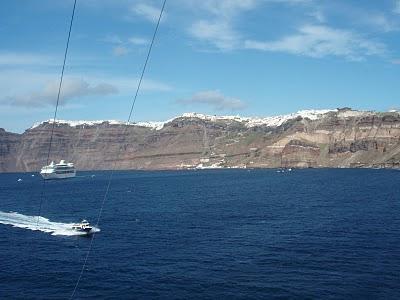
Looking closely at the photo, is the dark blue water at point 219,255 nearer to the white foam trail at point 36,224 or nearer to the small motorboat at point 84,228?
the small motorboat at point 84,228

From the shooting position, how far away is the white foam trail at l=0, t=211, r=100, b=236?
302 feet

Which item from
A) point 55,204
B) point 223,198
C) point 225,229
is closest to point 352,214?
point 225,229

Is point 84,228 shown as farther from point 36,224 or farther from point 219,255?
point 219,255

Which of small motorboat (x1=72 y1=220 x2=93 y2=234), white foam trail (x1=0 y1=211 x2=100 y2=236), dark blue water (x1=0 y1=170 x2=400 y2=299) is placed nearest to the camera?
dark blue water (x1=0 y1=170 x2=400 y2=299)

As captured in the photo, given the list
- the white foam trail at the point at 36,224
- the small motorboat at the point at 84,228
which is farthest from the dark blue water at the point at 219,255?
the white foam trail at the point at 36,224

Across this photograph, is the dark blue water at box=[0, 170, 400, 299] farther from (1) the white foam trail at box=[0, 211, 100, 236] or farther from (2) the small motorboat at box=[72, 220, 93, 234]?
(1) the white foam trail at box=[0, 211, 100, 236]

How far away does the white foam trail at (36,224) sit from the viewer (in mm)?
92037

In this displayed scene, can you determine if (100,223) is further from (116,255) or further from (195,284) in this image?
(195,284)

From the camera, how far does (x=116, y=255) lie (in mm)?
Result: 70188

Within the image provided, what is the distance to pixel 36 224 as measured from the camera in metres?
103

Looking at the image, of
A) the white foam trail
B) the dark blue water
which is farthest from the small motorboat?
the dark blue water

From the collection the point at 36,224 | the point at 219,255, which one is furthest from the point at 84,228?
the point at 219,255

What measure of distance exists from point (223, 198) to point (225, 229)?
59052 mm

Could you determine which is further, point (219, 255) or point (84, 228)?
point (84, 228)
